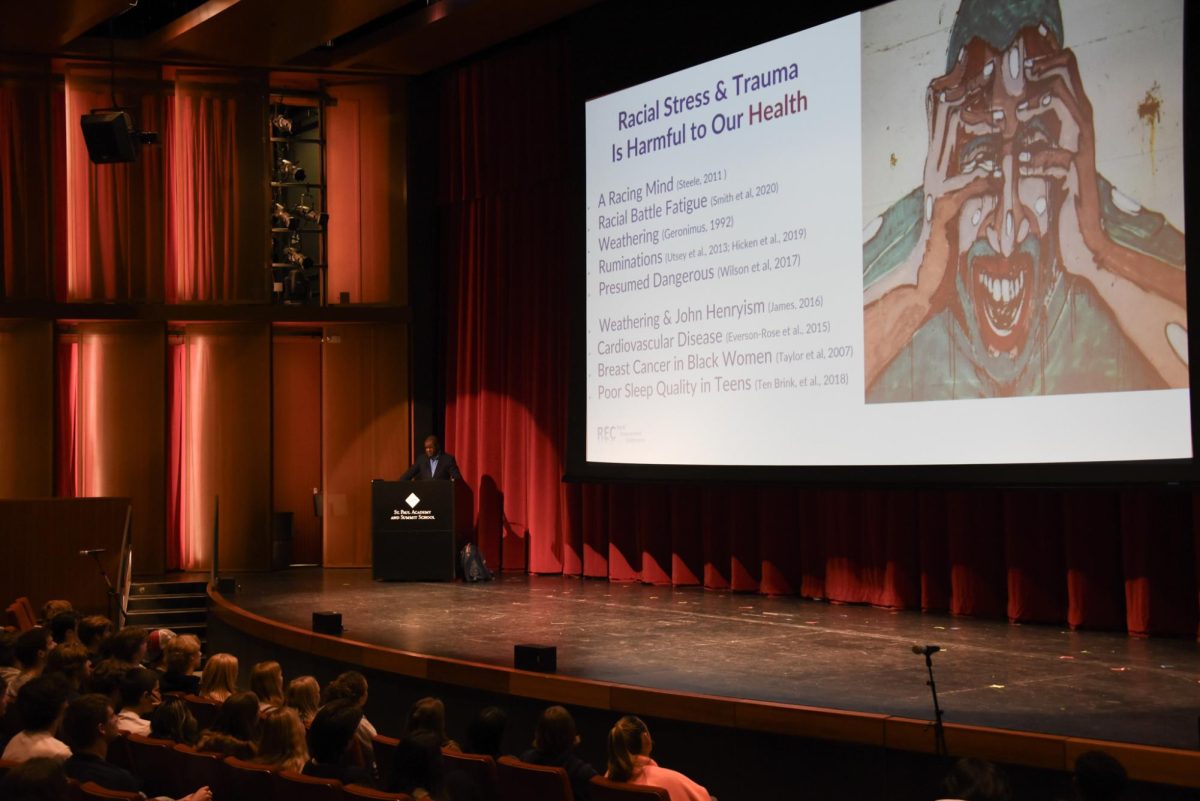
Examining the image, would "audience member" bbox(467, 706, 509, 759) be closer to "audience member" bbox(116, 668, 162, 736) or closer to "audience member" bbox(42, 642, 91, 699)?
"audience member" bbox(116, 668, 162, 736)

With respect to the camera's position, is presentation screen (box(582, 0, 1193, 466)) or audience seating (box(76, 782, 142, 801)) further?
presentation screen (box(582, 0, 1193, 466))

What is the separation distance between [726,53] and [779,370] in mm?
2024

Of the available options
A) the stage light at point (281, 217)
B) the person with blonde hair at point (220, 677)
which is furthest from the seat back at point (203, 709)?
the stage light at point (281, 217)

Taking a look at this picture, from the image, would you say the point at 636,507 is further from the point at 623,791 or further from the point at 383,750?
the point at 623,791

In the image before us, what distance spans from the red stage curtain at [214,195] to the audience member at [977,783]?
9.56m

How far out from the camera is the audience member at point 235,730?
3518 mm

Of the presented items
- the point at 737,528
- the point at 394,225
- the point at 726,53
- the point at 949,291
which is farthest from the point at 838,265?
the point at 394,225

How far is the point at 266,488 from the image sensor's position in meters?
11.5

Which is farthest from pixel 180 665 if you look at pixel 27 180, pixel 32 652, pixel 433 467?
pixel 27 180

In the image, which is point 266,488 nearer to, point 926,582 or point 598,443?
point 598,443

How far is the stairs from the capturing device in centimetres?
973

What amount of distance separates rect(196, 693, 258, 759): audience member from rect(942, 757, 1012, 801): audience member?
1877 mm

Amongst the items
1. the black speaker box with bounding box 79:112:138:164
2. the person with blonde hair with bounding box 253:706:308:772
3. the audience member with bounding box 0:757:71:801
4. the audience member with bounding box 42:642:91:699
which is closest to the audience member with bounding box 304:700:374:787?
the person with blonde hair with bounding box 253:706:308:772

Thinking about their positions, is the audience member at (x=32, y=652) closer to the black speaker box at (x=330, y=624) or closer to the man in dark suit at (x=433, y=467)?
the black speaker box at (x=330, y=624)
